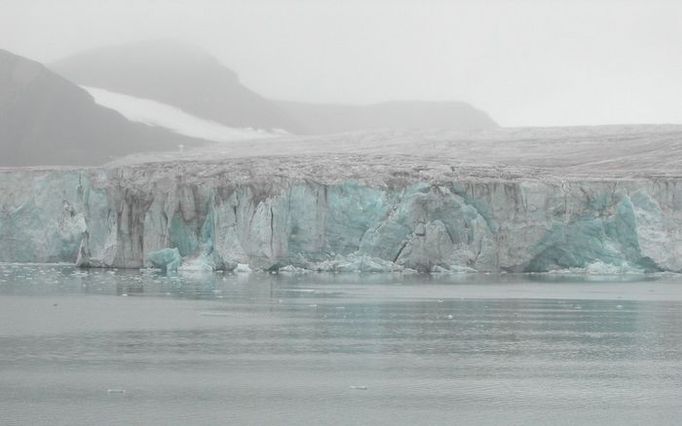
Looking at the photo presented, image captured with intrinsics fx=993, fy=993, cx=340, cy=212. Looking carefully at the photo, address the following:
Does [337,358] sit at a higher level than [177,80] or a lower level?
lower

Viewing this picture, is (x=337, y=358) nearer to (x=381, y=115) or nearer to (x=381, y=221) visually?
(x=381, y=221)

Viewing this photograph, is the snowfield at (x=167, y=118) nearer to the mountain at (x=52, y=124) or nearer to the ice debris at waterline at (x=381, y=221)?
the mountain at (x=52, y=124)

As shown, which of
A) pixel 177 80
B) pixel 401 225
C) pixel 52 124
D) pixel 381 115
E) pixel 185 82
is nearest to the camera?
pixel 401 225

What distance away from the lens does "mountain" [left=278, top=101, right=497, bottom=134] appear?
76.9m

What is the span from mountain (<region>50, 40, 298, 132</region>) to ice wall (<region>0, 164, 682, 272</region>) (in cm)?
3322

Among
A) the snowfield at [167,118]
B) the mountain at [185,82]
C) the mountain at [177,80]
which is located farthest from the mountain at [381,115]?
the snowfield at [167,118]

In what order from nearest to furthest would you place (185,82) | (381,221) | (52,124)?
(381,221) < (52,124) < (185,82)

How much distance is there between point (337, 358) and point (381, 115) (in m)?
66.7

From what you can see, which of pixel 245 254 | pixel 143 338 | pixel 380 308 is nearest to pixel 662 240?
pixel 245 254

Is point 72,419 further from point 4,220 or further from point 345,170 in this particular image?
point 4,220

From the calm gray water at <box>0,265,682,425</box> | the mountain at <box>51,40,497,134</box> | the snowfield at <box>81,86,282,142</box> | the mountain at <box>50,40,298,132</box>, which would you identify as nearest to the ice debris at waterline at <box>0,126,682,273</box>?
the calm gray water at <box>0,265,682,425</box>

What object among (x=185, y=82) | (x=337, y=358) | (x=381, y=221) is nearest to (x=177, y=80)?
(x=185, y=82)

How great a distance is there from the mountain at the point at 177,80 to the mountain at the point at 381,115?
5.02 meters

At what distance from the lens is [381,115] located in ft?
257
